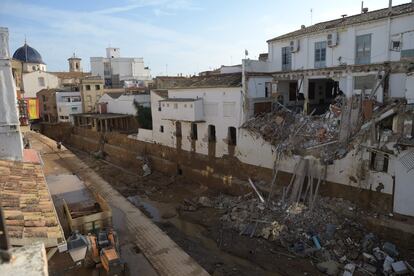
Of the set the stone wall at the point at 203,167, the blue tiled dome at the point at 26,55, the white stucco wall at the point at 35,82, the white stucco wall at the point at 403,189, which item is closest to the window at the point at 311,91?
the stone wall at the point at 203,167

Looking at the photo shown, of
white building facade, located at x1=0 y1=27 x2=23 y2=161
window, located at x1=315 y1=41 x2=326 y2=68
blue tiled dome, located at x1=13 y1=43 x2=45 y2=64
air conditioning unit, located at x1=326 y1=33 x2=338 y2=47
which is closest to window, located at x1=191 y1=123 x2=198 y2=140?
window, located at x1=315 y1=41 x2=326 y2=68

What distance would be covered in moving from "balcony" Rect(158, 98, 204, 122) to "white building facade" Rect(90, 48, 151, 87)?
35.7m

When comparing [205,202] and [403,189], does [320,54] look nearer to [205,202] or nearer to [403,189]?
[403,189]

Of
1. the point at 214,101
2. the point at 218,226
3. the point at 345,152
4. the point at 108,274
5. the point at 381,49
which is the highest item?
the point at 381,49

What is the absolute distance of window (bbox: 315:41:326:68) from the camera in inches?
846

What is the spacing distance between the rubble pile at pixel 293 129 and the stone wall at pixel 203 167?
1.88 m

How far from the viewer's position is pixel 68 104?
43438 millimetres

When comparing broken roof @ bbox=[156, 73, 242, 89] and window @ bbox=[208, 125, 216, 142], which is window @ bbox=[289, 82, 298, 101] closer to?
broken roof @ bbox=[156, 73, 242, 89]

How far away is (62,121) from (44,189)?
40774 millimetres

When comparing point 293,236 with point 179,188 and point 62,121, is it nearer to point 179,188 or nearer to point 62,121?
point 179,188

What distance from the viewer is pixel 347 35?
2002cm

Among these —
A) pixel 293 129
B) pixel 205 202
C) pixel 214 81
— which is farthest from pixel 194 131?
pixel 293 129

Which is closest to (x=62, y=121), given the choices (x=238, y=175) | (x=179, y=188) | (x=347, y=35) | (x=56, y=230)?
(x=179, y=188)

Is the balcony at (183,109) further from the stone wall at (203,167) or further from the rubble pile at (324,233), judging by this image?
the rubble pile at (324,233)
